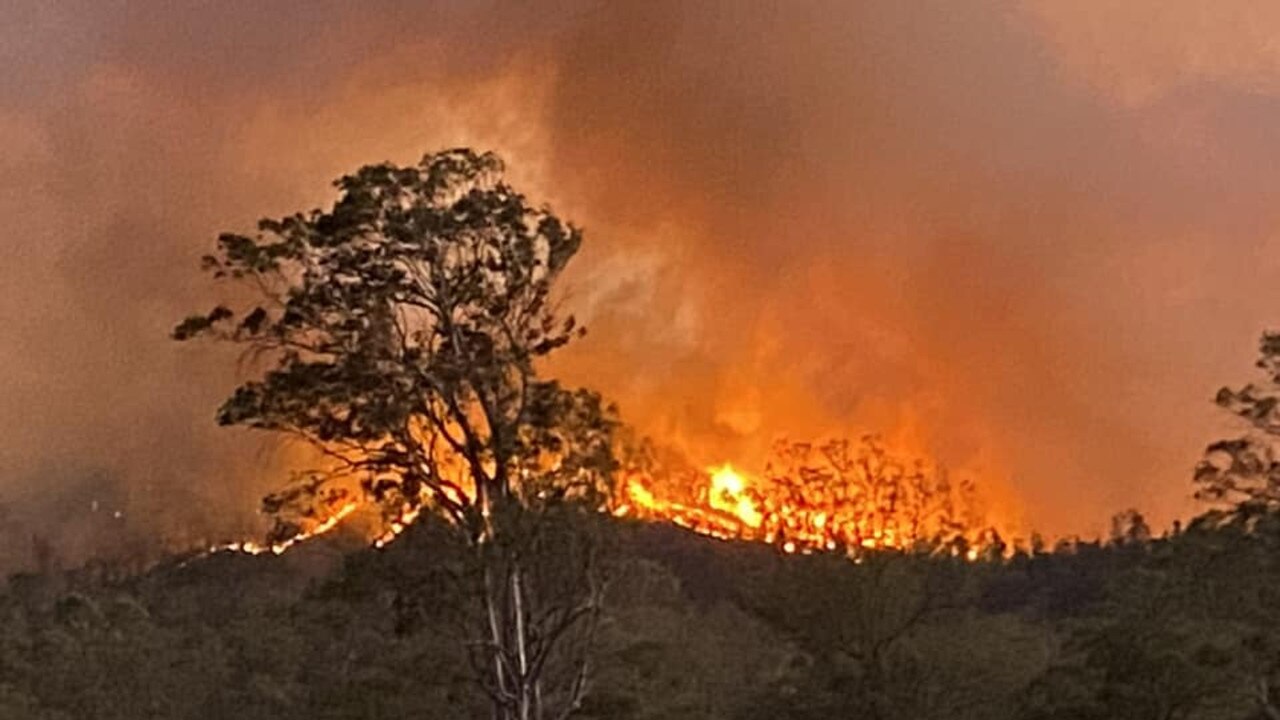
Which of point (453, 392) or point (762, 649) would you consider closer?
point (453, 392)

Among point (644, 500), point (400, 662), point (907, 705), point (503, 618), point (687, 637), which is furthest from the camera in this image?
point (687, 637)

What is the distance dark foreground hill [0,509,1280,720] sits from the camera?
4341 centimetres

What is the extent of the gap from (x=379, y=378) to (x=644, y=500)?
635cm

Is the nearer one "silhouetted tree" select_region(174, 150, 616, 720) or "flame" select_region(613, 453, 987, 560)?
"silhouetted tree" select_region(174, 150, 616, 720)

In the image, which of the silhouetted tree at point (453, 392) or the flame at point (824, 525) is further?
the flame at point (824, 525)

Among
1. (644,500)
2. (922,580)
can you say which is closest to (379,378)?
(644,500)

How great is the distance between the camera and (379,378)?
29.3 m

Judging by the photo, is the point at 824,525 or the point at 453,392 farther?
the point at 824,525

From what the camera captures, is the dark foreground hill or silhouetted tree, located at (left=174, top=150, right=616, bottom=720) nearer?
silhouetted tree, located at (left=174, top=150, right=616, bottom=720)

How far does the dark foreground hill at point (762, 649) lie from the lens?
43.4m

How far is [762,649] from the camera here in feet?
175

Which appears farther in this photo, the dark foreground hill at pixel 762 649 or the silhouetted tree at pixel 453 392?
the dark foreground hill at pixel 762 649

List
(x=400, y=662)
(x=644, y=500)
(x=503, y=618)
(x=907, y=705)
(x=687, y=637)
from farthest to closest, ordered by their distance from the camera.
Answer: (x=687, y=637), (x=400, y=662), (x=907, y=705), (x=644, y=500), (x=503, y=618)

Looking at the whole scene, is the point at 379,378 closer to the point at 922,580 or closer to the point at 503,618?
the point at 503,618
